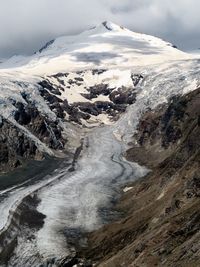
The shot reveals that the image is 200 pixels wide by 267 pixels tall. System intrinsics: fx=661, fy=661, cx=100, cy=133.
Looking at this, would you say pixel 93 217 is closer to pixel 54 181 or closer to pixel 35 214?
pixel 35 214

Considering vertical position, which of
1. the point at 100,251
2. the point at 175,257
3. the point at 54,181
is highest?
the point at 175,257

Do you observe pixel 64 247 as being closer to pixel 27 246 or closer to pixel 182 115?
pixel 27 246

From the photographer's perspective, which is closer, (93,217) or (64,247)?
(64,247)

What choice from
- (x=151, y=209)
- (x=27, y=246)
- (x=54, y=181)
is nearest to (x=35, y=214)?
(x=27, y=246)

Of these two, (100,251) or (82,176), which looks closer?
(100,251)

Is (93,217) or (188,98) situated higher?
(188,98)

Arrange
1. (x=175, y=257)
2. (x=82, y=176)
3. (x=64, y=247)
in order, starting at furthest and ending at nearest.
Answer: (x=82, y=176), (x=64, y=247), (x=175, y=257)

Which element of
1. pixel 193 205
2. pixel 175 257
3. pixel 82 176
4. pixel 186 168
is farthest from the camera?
pixel 82 176

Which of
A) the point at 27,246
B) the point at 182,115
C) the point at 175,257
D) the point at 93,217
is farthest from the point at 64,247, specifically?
the point at 182,115

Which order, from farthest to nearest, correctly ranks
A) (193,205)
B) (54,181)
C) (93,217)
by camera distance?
(54,181), (93,217), (193,205)
